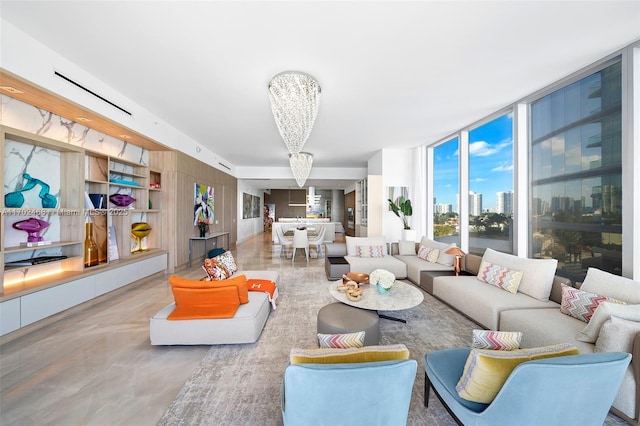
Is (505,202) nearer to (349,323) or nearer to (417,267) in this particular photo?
(417,267)

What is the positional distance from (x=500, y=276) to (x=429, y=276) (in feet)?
3.25

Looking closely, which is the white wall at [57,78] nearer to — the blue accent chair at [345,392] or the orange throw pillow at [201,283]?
the orange throw pillow at [201,283]

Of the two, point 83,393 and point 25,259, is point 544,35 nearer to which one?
point 83,393

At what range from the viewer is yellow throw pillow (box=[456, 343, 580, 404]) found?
1106 mm

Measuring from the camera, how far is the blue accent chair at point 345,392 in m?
0.91

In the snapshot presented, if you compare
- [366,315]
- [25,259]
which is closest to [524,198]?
[366,315]

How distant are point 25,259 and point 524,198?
6.98 metres

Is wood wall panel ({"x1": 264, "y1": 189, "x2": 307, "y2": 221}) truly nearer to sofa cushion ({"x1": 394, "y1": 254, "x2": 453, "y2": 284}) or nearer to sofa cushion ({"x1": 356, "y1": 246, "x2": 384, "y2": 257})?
sofa cushion ({"x1": 356, "y1": 246, "x2": 384, "y2": 257})

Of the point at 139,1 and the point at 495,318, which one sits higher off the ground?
the point at 139,1

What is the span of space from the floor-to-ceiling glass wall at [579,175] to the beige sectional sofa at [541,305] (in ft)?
2.15

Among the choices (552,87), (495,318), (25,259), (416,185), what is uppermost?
(552,87)

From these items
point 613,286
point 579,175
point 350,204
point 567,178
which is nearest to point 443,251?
→ point 567,178

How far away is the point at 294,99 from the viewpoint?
2.72m

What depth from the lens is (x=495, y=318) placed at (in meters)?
2.46
